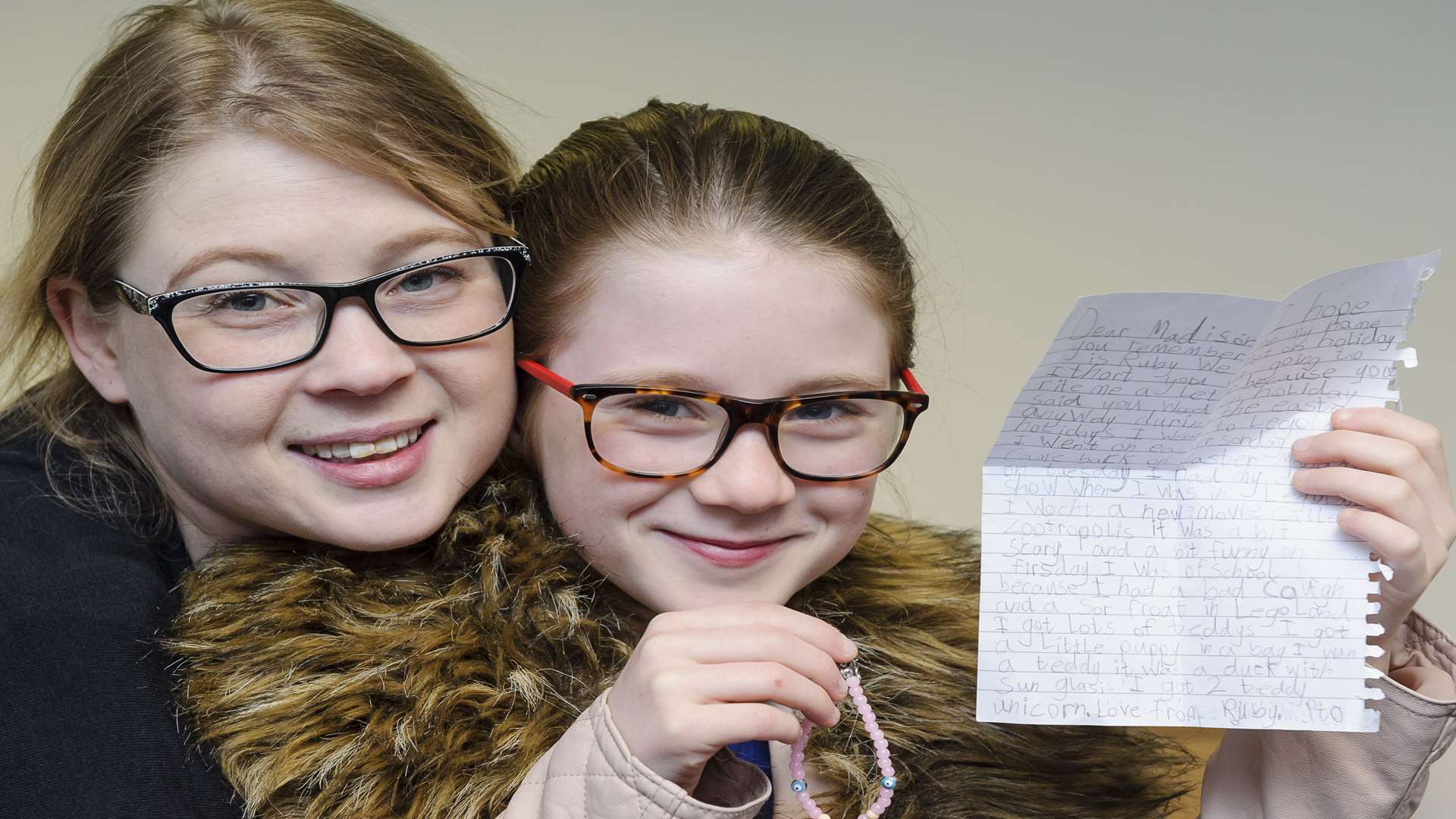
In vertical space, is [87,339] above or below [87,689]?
above

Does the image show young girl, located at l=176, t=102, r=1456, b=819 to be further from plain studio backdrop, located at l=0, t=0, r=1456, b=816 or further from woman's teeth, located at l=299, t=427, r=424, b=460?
plain studio backdrop, located at l=0, t=0, r=1456, b=816

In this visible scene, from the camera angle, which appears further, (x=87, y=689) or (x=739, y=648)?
(x=87, y=689)

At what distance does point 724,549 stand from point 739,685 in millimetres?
263

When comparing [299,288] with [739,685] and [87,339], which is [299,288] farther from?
[739,685]

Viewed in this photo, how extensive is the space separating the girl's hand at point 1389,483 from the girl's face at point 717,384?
0.44 m

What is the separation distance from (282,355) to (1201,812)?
42.7 inches

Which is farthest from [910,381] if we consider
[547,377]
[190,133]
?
[190,133]

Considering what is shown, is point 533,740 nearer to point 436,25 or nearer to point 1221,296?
point 1221,296

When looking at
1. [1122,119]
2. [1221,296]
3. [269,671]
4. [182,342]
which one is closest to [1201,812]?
[1221,296]

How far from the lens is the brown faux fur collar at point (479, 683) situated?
1377 mm

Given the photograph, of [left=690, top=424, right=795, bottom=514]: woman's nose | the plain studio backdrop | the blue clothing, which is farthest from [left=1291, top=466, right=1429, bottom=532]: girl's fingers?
the plain studio backdrop

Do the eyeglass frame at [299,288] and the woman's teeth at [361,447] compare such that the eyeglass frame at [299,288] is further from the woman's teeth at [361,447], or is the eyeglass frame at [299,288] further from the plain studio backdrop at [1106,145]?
the plain studio backdrop at [1106,145]

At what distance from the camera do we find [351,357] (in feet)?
4.64

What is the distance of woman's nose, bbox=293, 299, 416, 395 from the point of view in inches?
55.7
